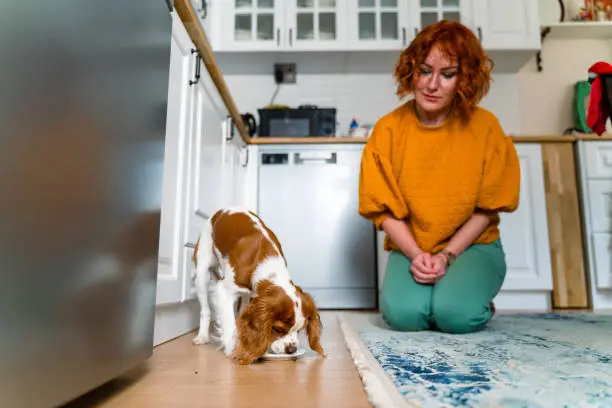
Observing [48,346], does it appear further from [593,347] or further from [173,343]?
[593,347]

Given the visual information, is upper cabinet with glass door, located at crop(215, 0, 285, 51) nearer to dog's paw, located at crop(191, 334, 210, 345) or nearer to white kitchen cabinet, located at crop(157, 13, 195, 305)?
white kitchen cabinet, located at crop(157, 13, 195, 305)

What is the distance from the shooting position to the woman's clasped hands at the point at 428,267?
1.56 meters

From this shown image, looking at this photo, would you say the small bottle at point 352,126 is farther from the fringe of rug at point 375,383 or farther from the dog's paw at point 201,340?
the fringe of rug at point 375,383

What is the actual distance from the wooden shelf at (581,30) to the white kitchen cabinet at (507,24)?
0.88ft

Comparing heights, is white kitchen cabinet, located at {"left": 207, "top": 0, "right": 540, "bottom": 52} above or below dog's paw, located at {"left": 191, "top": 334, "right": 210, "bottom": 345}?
above

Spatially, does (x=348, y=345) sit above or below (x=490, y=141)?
below

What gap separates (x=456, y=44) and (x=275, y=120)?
4.95 ft

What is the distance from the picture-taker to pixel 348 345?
1200 mm

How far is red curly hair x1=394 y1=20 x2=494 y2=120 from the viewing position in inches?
60.0

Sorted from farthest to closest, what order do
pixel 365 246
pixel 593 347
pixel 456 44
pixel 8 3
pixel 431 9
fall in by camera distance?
1. pixel 431 9
2. pixel 365 246
3. pixel 456 44
4. pixel 593 347
5. pixel 8 3

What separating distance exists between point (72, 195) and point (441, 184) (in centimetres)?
129

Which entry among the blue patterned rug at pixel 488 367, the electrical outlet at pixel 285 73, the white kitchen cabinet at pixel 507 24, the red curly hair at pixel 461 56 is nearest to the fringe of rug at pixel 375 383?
the blue patterned rug at pixel 488 367

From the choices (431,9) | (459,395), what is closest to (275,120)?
(431,9)

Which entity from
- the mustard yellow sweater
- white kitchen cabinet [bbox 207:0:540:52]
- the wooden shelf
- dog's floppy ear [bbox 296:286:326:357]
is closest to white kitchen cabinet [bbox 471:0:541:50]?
white kitchen cabinet [bbox 207:0:540:52]
